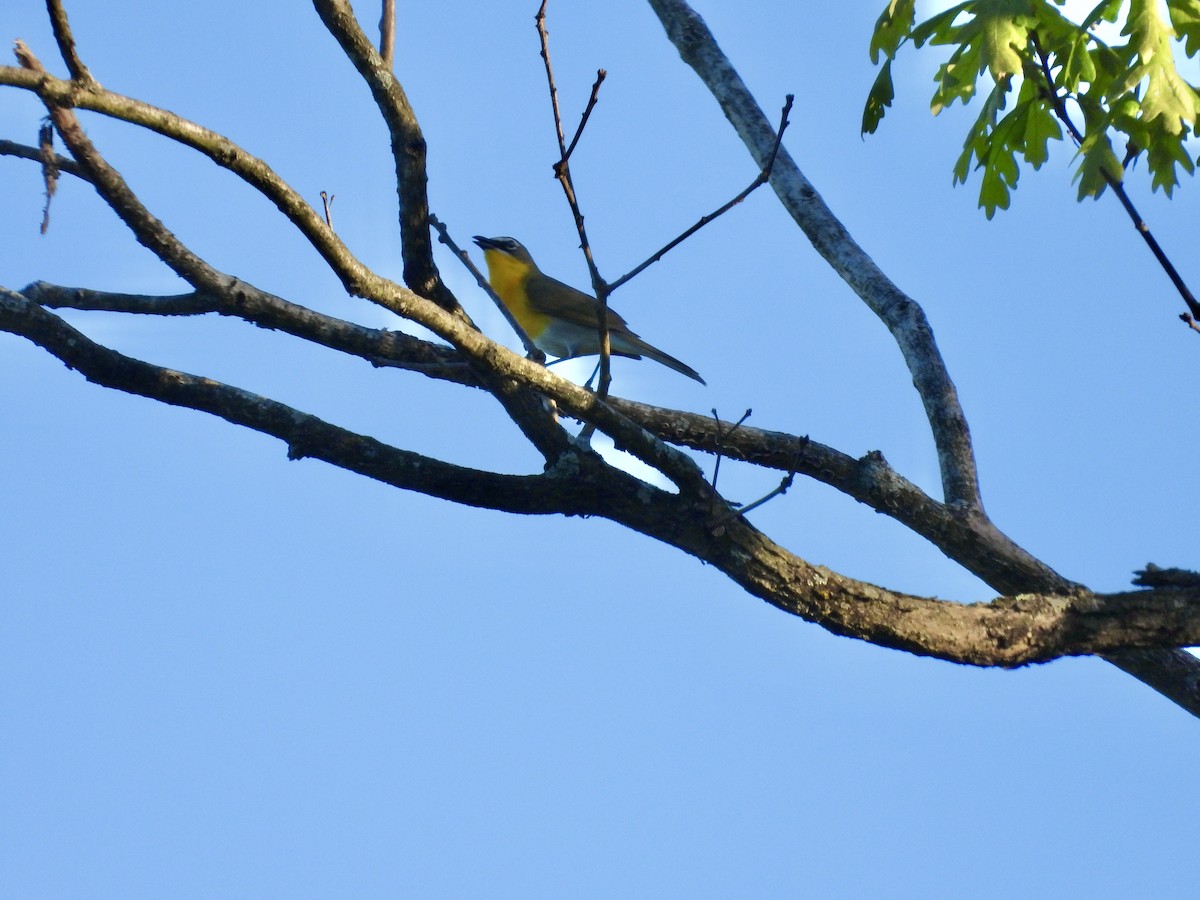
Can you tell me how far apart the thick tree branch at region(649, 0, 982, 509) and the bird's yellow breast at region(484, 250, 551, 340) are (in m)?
4.07

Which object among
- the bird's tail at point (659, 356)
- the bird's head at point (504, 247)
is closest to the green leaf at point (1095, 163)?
the bird's tail at point (659, 356)

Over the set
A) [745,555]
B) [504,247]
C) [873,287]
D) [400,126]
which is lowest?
[745,555]

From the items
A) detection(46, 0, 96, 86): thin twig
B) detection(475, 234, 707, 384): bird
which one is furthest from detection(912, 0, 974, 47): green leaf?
detection(475, 234, 707, 384): bird

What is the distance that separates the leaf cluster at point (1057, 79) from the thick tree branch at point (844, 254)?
68 centimetres

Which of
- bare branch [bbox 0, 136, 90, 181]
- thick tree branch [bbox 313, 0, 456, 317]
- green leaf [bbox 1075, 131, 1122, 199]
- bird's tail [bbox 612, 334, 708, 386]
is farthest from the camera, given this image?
bird's tail [bbox 612, 334, 708, 386]

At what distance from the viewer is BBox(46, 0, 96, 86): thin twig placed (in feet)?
9.05

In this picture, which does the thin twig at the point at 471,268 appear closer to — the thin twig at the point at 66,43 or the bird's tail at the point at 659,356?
the thin twig at the point at 66,43

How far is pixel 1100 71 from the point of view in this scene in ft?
15.1

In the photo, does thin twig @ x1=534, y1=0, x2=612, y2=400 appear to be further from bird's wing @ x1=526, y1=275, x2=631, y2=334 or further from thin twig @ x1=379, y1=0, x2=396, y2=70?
bird's wing @ x1=526, y1=275, x2=631, y2=334

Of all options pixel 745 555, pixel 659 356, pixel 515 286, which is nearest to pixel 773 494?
pixel 745 555

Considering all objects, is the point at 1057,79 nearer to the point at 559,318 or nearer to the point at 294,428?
the point at 294,428

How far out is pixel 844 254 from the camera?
5887 millimetres

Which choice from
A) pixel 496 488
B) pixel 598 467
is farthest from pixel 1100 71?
pixel 496 488

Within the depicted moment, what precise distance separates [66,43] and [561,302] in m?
8.01
